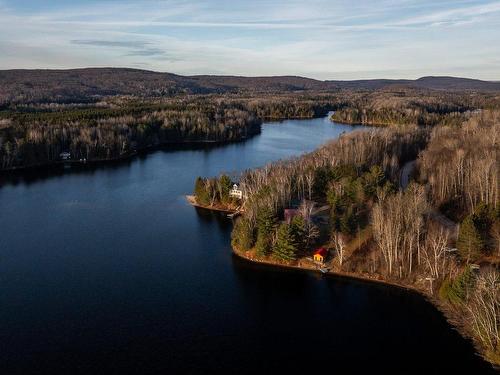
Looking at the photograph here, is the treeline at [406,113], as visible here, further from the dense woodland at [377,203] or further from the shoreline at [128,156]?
the shoreline at [128,156]

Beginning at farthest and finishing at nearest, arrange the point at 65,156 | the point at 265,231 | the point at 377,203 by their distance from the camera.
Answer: the point at 65,156 → the point at 377,203 → the point at 265,231

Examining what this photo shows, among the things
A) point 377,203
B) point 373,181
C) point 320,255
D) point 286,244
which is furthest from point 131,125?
point 320,255

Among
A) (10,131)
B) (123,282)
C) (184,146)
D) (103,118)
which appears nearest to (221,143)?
(184,146)

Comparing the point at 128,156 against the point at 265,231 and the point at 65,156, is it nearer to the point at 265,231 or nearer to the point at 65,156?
the point at 65,156

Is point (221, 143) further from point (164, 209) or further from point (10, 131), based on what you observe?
point (164, 209)

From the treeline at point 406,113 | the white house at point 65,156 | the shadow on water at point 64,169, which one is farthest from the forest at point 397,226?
the treeline at point 406,113
